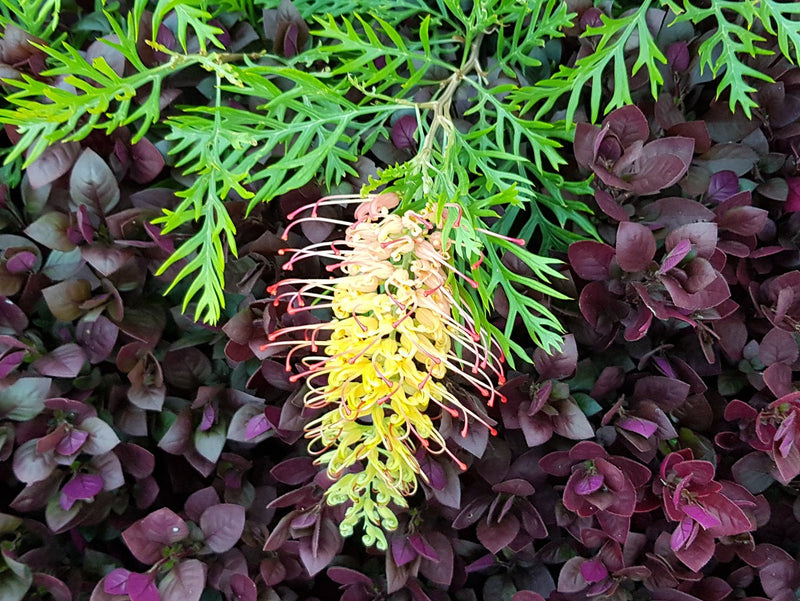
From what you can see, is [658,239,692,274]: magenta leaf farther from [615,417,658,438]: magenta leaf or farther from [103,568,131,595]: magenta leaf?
[103,568,131,595]: magenta leaf

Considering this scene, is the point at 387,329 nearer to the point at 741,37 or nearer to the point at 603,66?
the point at 603,66

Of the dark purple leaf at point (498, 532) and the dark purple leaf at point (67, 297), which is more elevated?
the dark purple leaf at point (67, 297)

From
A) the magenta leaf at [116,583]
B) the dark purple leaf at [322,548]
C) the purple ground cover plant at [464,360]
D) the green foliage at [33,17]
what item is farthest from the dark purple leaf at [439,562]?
the green foliage at [33,17]

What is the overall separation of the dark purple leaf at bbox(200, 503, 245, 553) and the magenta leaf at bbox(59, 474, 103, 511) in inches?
5.5

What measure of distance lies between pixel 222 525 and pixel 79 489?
186mm

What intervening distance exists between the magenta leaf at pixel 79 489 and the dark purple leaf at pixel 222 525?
5.5 inches

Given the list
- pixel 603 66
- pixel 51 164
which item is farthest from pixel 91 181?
pixel 603 66

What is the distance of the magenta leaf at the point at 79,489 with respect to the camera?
82 centimetres

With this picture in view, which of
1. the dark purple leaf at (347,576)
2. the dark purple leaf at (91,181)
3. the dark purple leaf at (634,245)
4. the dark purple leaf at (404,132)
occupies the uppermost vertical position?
the dark purple leaf at (404,132)

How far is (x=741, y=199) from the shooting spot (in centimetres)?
81

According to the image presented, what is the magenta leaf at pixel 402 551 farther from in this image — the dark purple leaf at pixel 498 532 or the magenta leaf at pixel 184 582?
the magenta leaf at pixel 184 582

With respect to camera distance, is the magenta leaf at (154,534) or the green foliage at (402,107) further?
the magenta leaf at (154,534)

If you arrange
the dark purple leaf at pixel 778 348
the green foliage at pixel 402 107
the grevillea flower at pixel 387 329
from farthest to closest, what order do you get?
the dark purple leaf at pixel 778 348, the green foliage at pixel 402 107, the grevillea flower at pixel 387 329

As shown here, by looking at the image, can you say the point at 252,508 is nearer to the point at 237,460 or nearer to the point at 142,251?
the point at 237,460
